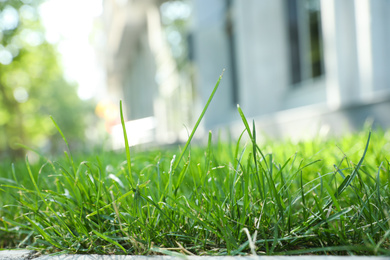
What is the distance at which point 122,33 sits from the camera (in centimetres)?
1838

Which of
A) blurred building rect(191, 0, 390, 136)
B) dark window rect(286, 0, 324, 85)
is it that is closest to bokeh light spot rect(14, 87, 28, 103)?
blurred building rect(191, 0, 390, 136)

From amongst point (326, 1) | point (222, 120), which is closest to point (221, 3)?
point (222, 120)

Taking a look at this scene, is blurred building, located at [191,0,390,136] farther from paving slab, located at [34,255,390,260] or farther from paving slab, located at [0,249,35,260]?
paving slab, located at [0,249,35,260]

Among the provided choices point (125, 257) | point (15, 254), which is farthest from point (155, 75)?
point (125, 257)

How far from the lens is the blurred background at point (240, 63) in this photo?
3877 millimetres

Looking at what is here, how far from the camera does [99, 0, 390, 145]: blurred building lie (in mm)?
3830

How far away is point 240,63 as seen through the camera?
7.00 metres

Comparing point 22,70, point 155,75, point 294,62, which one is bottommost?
point 294,62

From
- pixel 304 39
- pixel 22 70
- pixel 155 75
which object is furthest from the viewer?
pixel 22 70

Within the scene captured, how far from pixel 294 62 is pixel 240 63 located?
102 centimetres

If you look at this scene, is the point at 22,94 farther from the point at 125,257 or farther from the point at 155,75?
the point at 125,257

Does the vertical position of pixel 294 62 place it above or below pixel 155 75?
below

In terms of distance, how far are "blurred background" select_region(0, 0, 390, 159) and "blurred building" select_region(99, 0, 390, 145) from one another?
16mm

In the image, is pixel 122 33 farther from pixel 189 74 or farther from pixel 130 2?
pixel 189 74
